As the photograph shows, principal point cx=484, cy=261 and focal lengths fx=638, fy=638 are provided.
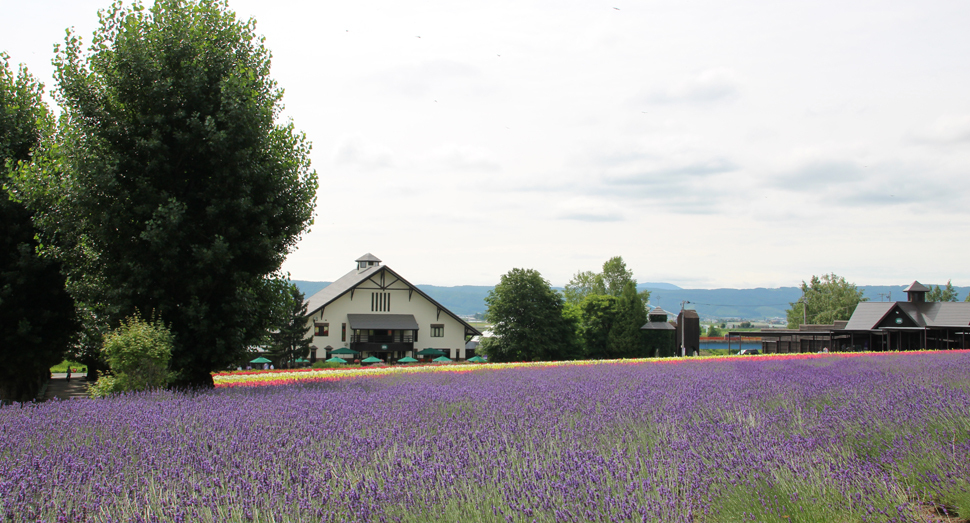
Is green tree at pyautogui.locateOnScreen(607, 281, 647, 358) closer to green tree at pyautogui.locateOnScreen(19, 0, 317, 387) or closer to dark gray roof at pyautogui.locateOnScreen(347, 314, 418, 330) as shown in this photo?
dark gray roof at pyautogui.locateOnScreen(347, 314, 418, 330)

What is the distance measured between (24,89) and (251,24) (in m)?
7.06

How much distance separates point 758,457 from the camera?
4.83 m

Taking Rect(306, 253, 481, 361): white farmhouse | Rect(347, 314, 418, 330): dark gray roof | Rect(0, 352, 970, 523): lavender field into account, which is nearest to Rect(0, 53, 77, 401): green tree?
Rect(0, 352, 970, 523): lavender field

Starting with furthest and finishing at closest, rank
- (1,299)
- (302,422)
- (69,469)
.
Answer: (1,299)
(302,422)
(69,469)

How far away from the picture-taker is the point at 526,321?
52969 millimetres

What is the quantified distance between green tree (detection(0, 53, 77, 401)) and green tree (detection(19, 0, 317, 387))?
6.03 ft

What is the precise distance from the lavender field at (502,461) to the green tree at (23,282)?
9402 millimetres

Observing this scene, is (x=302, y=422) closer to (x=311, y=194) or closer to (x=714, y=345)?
(x=311, y=194)

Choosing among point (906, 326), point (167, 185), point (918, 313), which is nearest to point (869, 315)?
point (906, 326)

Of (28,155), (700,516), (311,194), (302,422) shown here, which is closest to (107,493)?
(302,422)

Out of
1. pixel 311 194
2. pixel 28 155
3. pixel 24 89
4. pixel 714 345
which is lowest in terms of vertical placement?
pixel 714 345

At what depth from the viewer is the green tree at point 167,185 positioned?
516 inches

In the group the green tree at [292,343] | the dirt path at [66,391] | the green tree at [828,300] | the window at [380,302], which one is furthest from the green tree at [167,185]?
the green tree at [828,300]

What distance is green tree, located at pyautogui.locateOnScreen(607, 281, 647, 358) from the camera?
195 feet
